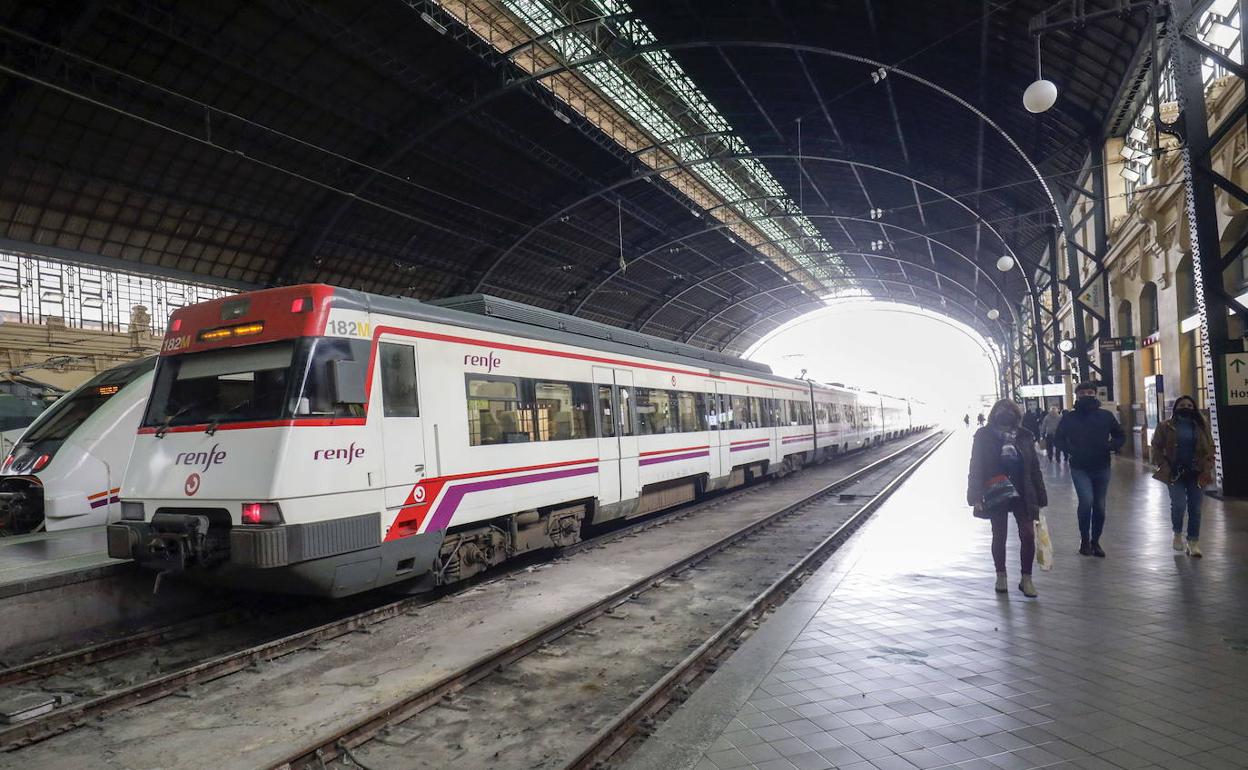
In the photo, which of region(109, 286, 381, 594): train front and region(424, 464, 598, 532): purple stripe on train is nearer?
region(109, 286, 381, 594): train front

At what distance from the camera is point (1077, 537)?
31.5ft

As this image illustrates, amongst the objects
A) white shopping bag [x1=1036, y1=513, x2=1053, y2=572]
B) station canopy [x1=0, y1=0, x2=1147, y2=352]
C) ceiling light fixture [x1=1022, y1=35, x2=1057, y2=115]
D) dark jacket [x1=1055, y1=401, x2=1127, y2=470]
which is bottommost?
white shopping bag [x1=1036, y1=513, x2=1053, y2=572]

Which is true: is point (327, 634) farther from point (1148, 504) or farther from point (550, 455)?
point (1148, 504)

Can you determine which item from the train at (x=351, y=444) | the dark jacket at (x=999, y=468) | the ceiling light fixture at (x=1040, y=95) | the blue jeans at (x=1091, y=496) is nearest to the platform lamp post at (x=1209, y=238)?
the ceiling light fixture at (x=1040, y=95)

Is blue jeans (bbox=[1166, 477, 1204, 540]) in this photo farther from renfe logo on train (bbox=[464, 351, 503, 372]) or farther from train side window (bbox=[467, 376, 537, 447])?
renfe logo on train (bbox=[464, 351, 503, 372])

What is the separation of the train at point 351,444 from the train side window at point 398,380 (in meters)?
0.02

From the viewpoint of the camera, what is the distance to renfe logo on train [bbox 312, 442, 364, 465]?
616 cm

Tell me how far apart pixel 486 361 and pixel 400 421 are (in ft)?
5.02

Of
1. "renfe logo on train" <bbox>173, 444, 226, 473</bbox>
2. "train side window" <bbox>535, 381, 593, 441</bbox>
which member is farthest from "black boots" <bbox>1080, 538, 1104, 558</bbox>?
"renfe logo on train" <bbox>173, 444, 226, 473</bbox>

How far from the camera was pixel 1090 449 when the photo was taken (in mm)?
7914

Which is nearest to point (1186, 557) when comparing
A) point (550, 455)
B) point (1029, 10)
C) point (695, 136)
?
point (550, 455)

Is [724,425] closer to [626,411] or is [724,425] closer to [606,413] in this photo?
[626,411]

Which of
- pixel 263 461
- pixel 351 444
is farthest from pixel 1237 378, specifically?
pixel 263 461

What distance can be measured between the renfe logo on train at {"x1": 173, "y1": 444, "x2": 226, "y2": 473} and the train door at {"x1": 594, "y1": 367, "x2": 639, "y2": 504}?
5.12 m
